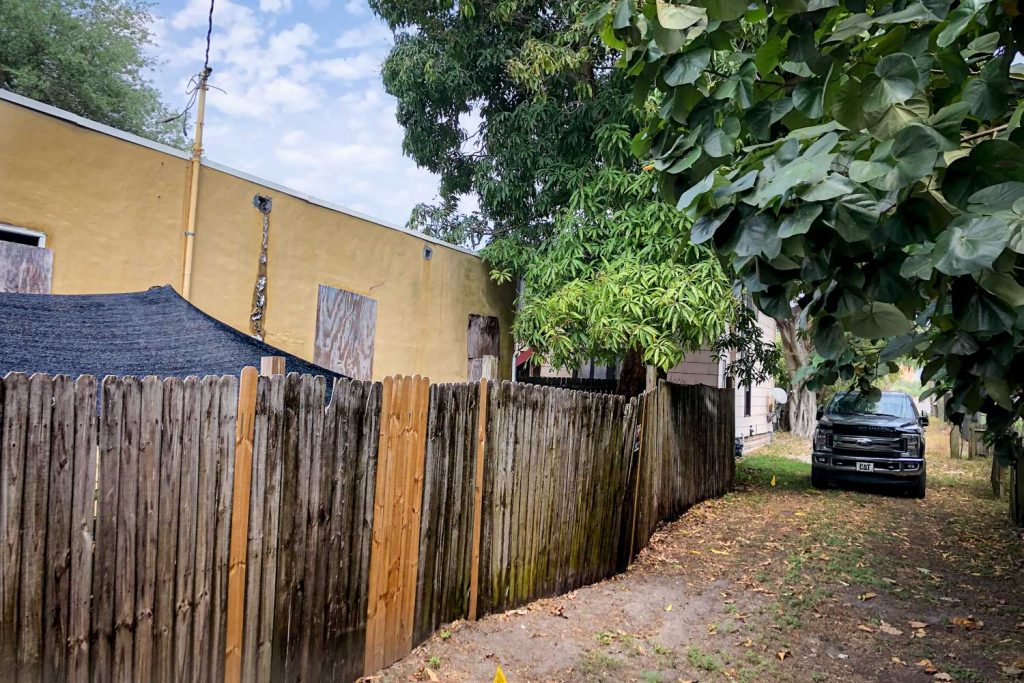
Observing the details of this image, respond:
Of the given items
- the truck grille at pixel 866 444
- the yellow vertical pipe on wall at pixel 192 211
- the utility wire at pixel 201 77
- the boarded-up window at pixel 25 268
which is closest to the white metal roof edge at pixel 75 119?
the yellow vertical pipe on wall at pixel 192 211

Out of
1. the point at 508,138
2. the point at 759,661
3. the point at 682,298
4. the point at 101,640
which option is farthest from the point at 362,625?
the point at 508,138

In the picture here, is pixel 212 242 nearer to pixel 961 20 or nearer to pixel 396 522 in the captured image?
pixel 396 522

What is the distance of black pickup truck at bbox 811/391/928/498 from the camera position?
35.5 ft

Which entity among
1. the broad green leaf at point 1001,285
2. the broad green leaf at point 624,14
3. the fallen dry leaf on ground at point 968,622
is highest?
the broad green leaf at point 624,14

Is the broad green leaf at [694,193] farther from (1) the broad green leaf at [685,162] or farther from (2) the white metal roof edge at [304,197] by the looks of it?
(2) the white metal roof edge at [304,197]

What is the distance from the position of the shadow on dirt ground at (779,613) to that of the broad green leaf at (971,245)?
3.26m

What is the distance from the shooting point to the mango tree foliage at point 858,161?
1862 millimetres

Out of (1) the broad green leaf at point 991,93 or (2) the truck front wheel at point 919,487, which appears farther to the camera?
(2) the truck front wheel at point 919,487

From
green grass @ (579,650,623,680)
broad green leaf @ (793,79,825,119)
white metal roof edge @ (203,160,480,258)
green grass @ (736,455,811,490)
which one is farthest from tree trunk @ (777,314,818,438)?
broad green leaf @ (793,79,825,119)

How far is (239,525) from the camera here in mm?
3064

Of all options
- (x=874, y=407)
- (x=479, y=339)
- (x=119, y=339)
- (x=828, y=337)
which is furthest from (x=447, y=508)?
(x=874, y=407)

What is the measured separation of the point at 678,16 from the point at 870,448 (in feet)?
35.4

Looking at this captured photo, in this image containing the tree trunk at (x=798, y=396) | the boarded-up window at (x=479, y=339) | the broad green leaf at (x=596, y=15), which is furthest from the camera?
the tree trunk at (x=798, y=396)

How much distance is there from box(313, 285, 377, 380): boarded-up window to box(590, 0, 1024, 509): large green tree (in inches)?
228
